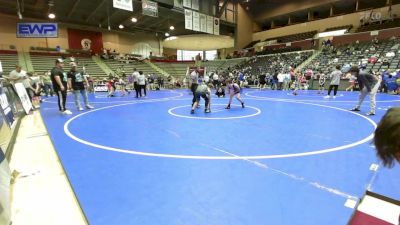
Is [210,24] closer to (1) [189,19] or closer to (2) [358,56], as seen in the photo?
(1) [189,19]

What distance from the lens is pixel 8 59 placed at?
2567cm

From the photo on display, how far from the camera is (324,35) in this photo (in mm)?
29031

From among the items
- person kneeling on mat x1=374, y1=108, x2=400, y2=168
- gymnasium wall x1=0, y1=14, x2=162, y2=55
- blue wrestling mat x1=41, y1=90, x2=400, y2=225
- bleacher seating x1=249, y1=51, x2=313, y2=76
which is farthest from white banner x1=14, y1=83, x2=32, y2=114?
→ gymnasium wall x1=0, y1=14, x2=162, y2=55

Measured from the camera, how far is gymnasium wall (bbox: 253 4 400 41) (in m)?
27.2

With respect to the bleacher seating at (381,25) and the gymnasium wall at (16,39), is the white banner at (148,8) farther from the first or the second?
the bleacher seating at (381,25)

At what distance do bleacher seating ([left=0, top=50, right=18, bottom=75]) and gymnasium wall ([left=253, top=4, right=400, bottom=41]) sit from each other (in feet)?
96.6

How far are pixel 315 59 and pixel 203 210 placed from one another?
2607cm

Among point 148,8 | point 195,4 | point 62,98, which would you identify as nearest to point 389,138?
point 62,98

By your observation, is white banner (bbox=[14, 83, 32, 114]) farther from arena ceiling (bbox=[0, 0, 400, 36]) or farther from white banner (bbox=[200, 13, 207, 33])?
white banner (bbox=[200, 13, 207, 33])

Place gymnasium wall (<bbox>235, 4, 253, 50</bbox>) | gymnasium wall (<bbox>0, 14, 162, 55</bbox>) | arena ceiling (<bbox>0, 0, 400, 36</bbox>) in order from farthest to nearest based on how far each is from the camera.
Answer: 1. gymnasium wall (<bbox>235, 4, 253, 50</bbox>)
2. gymnasium wall (<bbox>0, 14, 162, 55</bbox>)
3. arena ceiling (<bbox>0, 0, 400, 36</bbox>)

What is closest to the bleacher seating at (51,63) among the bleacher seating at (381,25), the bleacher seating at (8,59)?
the bleacher seating at (8,59)

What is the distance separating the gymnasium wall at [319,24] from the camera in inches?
1073

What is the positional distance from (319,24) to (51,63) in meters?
30.3

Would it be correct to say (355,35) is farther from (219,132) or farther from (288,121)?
(219,132)
